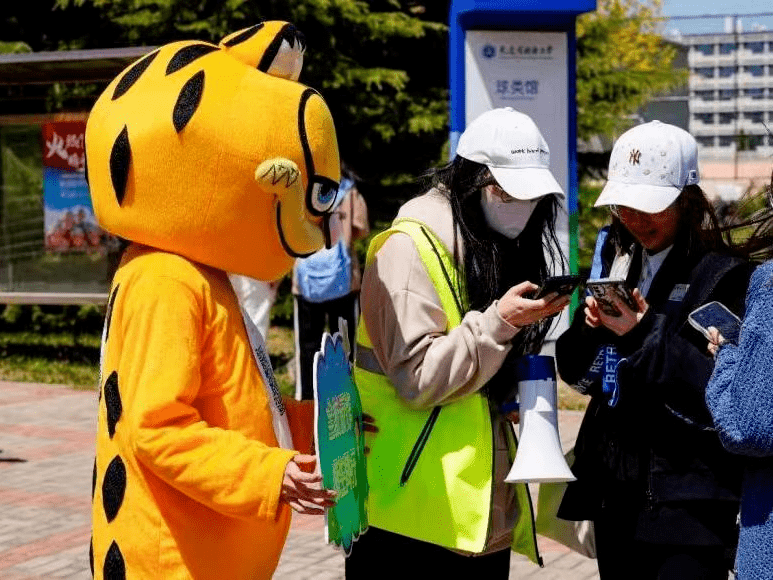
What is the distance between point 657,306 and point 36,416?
7341 mm

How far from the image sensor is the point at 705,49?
81.8ft

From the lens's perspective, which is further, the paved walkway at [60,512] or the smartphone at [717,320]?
the paved walkway at [60,512]

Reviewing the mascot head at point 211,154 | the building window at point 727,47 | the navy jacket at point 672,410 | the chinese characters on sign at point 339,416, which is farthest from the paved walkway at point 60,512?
the building window at point 727,47

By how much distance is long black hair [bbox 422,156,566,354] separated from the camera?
10.8 feet

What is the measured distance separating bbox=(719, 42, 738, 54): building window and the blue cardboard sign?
69.7 feet

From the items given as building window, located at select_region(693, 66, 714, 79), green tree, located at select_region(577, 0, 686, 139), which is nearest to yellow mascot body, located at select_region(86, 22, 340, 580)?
green tree, located at select_region(577, 0, 686, 139)

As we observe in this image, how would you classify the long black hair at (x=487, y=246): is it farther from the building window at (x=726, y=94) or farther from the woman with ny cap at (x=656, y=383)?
the building window at (x=726, y=94)

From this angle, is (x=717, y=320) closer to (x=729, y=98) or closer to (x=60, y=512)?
(x=60, y=512)

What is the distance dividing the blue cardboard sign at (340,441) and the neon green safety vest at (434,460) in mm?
102

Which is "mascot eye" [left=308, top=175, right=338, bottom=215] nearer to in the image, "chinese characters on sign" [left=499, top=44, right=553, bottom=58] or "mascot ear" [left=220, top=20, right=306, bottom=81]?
"mascot ear" [left=220, top=20, right=306, bottom=81]

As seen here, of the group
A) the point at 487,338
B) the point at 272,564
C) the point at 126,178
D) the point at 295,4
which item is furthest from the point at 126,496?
the point at 295,4

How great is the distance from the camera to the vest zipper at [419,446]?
3229 mm

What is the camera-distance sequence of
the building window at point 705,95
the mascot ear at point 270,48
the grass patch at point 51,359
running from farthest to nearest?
the building window at point 705,95 < the grass patch at point 51,359 < the mascot ear at point 270,48

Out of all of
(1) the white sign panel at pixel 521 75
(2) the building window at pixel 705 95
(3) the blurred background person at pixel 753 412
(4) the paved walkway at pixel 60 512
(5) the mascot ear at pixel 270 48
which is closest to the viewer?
(3) the blurred background person at pixel 753 412
